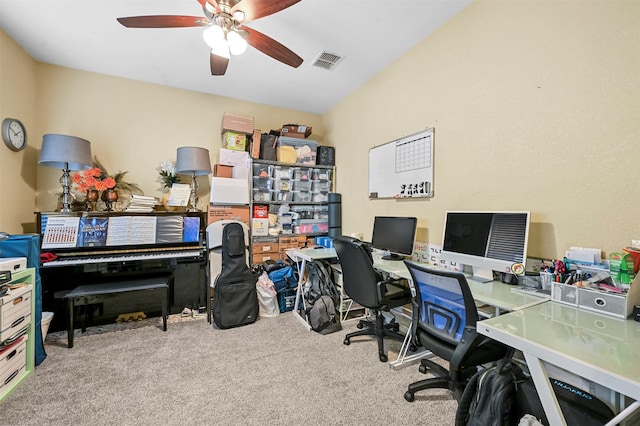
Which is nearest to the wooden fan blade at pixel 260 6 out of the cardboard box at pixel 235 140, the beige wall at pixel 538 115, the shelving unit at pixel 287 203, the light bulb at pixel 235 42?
the light bulb at pixel 235 42

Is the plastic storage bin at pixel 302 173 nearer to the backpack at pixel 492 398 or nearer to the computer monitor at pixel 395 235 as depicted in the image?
the computer monitor at pixel 395 235

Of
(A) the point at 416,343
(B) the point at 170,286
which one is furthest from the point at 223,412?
(B) the point at 170,286

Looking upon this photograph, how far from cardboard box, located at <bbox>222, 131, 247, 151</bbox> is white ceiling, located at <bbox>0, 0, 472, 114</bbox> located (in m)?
0.59

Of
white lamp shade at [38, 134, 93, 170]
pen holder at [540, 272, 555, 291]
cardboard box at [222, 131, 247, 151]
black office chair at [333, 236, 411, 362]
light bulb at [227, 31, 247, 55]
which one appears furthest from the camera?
cardboard box at [222, 131, 247, 151]

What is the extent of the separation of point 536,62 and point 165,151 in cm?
373

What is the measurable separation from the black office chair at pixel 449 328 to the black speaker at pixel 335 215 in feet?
7.08

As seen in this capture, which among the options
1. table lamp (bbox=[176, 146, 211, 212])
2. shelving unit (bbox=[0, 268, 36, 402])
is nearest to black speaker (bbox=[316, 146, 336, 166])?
table lamp (bbox=[176, 146, 211, 212])

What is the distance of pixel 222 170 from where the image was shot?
131 inches

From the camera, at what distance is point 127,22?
5.58 ft

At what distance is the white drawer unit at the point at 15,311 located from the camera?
5.40 ft

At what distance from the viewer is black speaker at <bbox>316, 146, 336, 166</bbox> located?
3857 millimetres

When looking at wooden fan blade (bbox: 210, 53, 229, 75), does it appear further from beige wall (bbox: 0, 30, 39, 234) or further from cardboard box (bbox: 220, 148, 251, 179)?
beige wall (bbox: 0, 30, 39, 234)

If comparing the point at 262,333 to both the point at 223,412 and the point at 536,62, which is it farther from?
the point at 536,62

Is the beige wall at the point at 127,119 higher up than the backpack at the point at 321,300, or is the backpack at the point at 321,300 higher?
the beige wall at the point at 127,119
